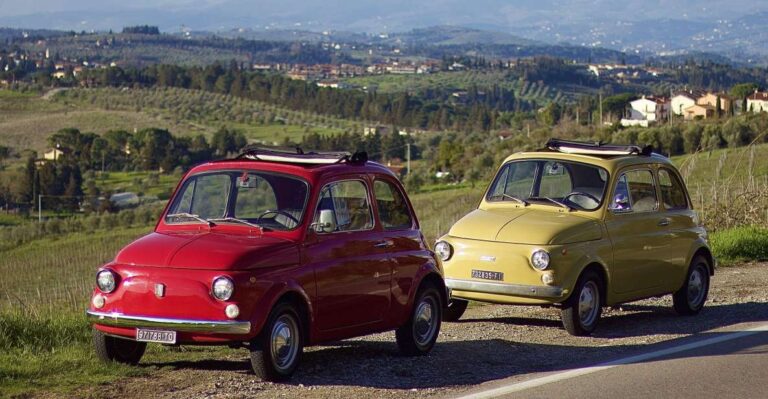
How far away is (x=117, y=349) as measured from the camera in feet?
33.3

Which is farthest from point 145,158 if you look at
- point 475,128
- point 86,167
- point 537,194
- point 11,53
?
point 11,53

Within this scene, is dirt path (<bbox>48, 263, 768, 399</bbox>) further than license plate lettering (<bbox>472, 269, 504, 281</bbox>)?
No

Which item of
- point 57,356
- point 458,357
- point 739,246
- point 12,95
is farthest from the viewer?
point 12,95

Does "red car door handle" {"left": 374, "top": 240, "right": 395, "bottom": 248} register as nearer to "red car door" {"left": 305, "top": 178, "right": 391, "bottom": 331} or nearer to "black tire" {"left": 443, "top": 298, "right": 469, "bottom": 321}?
"red car door" {"left": 305, "top": 178, "right": 391, "bottom": 331}

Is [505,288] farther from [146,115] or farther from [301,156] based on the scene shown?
[146,115]

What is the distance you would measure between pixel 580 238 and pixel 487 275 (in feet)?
3.18

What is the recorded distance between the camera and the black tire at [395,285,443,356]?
→ 1114cm

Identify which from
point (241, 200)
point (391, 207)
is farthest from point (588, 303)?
point (241, 200)

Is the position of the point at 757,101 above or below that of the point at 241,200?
below

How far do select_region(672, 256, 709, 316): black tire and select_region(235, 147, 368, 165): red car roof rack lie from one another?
15.4ft

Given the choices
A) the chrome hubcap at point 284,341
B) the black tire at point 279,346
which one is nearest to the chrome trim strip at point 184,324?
the black tire at point 279,346

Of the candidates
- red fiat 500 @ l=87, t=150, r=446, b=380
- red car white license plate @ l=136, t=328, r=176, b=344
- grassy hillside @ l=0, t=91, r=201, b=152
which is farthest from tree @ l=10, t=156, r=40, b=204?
red car white license plate @ l=136, t=328, r=176, b=344

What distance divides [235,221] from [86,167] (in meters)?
85.3

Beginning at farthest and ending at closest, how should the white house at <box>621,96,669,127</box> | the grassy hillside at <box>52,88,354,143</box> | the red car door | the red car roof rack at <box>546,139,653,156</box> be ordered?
the grassy hillside at <box>52,88,354,143</box> < the white house at <box>621,96,669,127</box> < the red car roof rack at <box>546,139,653,156</box> < the red car door
